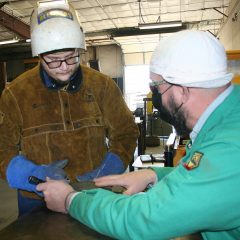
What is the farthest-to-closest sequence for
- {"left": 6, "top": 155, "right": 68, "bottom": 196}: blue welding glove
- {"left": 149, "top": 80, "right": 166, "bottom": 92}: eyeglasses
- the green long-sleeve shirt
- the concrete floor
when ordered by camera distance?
the concrete floor
{"left": 6, "top": 155, "right": 68, "bottom": 196}: blue welding glove
{"left": 149, "top": 80, "right": 166, "bottom": 92}: eyeglasses
the green long-sleeve shirt

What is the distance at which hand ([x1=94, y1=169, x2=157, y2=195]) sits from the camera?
1.41 meters

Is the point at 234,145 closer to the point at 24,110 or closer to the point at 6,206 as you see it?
the point at 24,110

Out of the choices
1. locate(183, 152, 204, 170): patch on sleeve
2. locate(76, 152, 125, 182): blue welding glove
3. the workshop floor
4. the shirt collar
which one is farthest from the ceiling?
locate(183, 152, 204, 170): patch on sleeve

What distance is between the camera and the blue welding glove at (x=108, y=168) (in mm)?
1710

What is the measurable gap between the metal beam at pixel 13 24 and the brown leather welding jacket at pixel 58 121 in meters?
7.33

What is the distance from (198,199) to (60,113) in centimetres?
109

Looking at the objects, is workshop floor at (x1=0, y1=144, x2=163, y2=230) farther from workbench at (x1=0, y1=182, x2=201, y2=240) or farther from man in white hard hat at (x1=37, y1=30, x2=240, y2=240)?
man in white hard hat at (x1=37, y1=30, x2=240, y2=240)

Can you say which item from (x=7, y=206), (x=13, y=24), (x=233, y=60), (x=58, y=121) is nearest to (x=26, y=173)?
(x=58, y=121)

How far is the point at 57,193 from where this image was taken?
48.7 inches

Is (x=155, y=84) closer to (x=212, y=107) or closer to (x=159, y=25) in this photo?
(x=212, y=107)

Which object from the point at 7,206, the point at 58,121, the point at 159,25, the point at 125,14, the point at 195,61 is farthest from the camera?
the point at 125,14

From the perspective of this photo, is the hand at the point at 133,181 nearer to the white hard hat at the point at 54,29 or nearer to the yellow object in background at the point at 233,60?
the white hard hat at the point at 54,29

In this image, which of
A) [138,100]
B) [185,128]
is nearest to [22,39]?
[138,100]

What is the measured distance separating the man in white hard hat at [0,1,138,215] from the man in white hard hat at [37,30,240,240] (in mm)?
487
